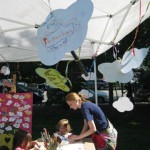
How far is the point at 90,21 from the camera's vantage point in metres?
4.41

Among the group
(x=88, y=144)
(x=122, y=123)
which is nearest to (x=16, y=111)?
(x=88, y=144)

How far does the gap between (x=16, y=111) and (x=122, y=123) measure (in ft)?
15.6

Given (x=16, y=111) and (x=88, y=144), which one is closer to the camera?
(x=88, y=144)

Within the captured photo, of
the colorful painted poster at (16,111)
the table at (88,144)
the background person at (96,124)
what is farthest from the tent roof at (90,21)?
the table at (88,144)

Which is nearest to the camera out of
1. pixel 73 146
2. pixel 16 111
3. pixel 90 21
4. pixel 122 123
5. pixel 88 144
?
pixel 73 146

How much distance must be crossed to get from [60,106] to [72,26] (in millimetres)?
10243

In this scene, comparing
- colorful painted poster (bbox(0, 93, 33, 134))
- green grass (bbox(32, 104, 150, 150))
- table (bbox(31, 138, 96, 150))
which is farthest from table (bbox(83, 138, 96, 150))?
green grass (bbox(32, 104, 150, 150))

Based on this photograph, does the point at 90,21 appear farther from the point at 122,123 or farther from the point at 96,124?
the point at 122,123

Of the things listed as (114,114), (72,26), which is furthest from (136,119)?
(72,26)

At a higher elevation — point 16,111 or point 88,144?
point 16,111

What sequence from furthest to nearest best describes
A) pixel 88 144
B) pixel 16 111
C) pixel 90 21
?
1. pixel 16 111
2. pixel 90 21
3. pixel 88 144

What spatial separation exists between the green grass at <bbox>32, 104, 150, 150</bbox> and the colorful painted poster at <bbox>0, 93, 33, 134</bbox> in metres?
2.16

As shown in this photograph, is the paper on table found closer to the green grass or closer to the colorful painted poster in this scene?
the colorful painted poster

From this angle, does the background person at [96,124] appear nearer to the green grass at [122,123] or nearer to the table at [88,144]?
the table at [88,144]
